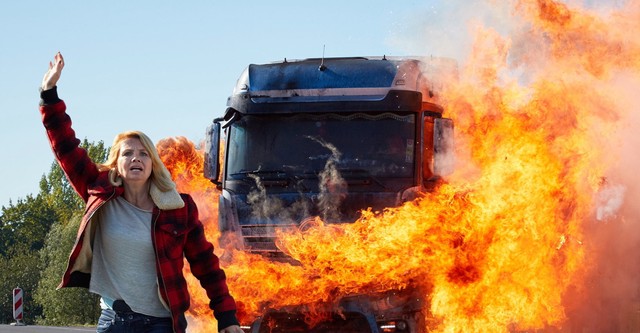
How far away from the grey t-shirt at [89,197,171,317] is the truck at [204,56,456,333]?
5597mm

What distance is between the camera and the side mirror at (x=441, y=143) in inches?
438

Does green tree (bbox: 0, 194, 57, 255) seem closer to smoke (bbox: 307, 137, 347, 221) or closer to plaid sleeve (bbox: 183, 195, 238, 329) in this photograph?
smoke (bbox: 307, 137, 347, 221)

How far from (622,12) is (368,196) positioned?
19.8 ft

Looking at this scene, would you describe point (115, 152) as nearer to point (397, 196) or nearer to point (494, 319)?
point (397, 196)

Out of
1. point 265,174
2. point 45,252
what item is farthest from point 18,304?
point 45,252

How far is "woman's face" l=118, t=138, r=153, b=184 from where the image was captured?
538 cm

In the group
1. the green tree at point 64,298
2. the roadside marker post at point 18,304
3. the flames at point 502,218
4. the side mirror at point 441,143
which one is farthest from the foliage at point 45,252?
the side mirror at point 441,143

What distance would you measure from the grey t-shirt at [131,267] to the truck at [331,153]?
220 inches

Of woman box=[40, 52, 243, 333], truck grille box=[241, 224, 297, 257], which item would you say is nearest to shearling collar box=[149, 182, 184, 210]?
woman box=[40, 52, 243, 333]

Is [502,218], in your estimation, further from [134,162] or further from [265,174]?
[134,162]

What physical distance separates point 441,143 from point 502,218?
1.10 metres

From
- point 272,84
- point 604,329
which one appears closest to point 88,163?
point 272,84

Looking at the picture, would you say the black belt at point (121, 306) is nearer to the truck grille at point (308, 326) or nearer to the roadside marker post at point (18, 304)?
the truck grille at point (308, 326)

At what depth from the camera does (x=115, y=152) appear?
18.0ft
